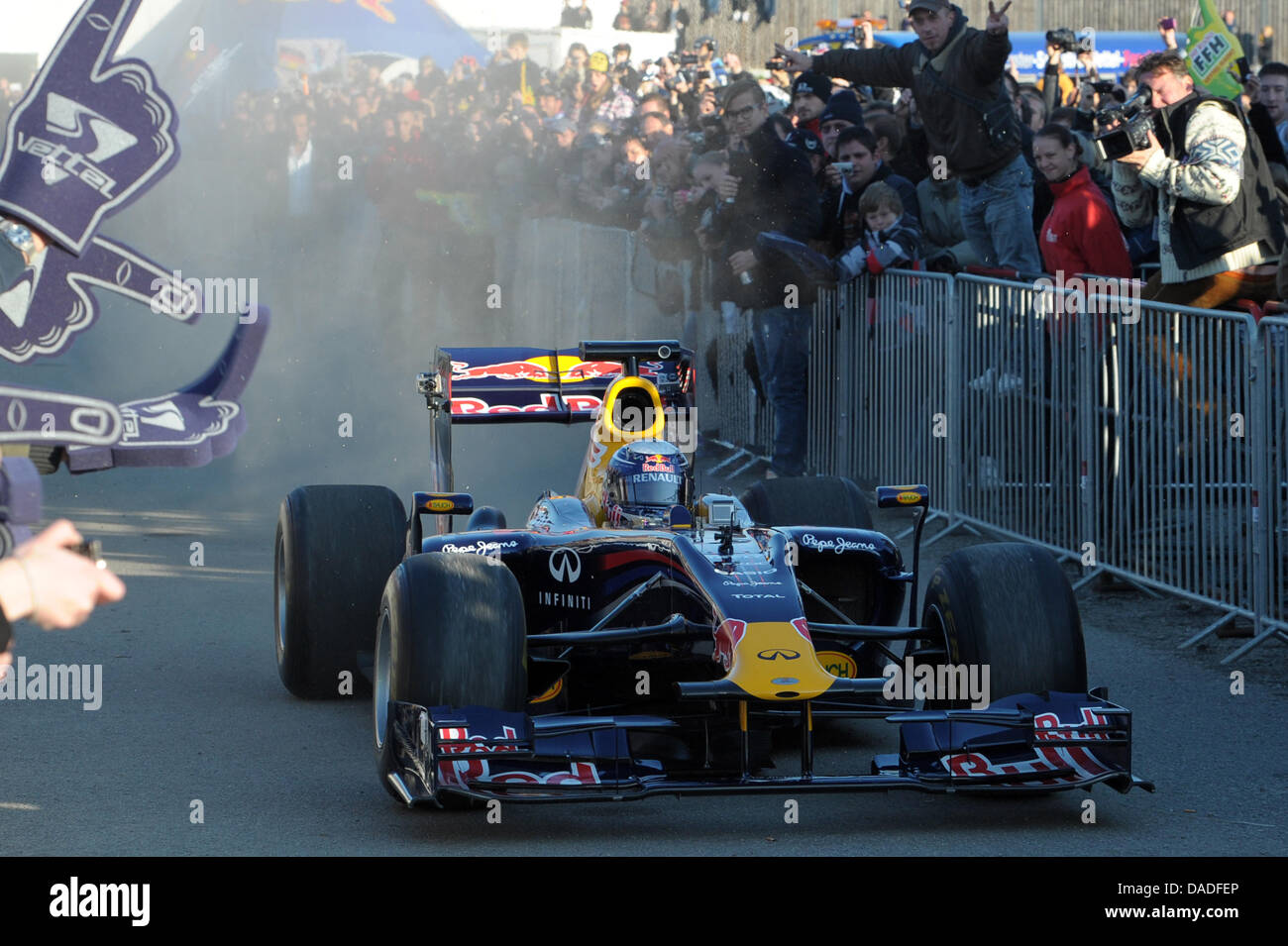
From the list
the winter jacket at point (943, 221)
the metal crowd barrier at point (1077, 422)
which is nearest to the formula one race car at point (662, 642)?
the metal crowd barrier at point (1077, 422)

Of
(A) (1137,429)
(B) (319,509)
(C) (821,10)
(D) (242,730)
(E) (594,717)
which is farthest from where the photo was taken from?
(C) (821,10)

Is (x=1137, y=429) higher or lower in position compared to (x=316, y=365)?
lower

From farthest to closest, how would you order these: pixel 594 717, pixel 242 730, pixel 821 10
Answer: pixel 821 10
pixel 242 730
pixel 594 717

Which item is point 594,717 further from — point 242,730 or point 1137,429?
point 1137,429

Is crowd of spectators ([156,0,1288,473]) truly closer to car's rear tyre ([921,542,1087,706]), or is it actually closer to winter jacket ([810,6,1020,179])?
winter jacket ([810,6,1020,179])

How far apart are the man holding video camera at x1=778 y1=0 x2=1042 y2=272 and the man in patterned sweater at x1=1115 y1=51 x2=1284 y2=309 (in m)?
1.92

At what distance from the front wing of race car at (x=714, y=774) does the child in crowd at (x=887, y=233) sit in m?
6.24

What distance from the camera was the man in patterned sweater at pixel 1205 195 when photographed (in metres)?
8.88

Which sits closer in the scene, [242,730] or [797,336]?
[242,730]

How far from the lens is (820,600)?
21.0 feet

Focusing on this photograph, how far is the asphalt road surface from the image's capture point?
17.7 feet

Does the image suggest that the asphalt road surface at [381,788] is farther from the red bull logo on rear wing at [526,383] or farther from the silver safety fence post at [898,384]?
the silver safety fence post at [898,384]
